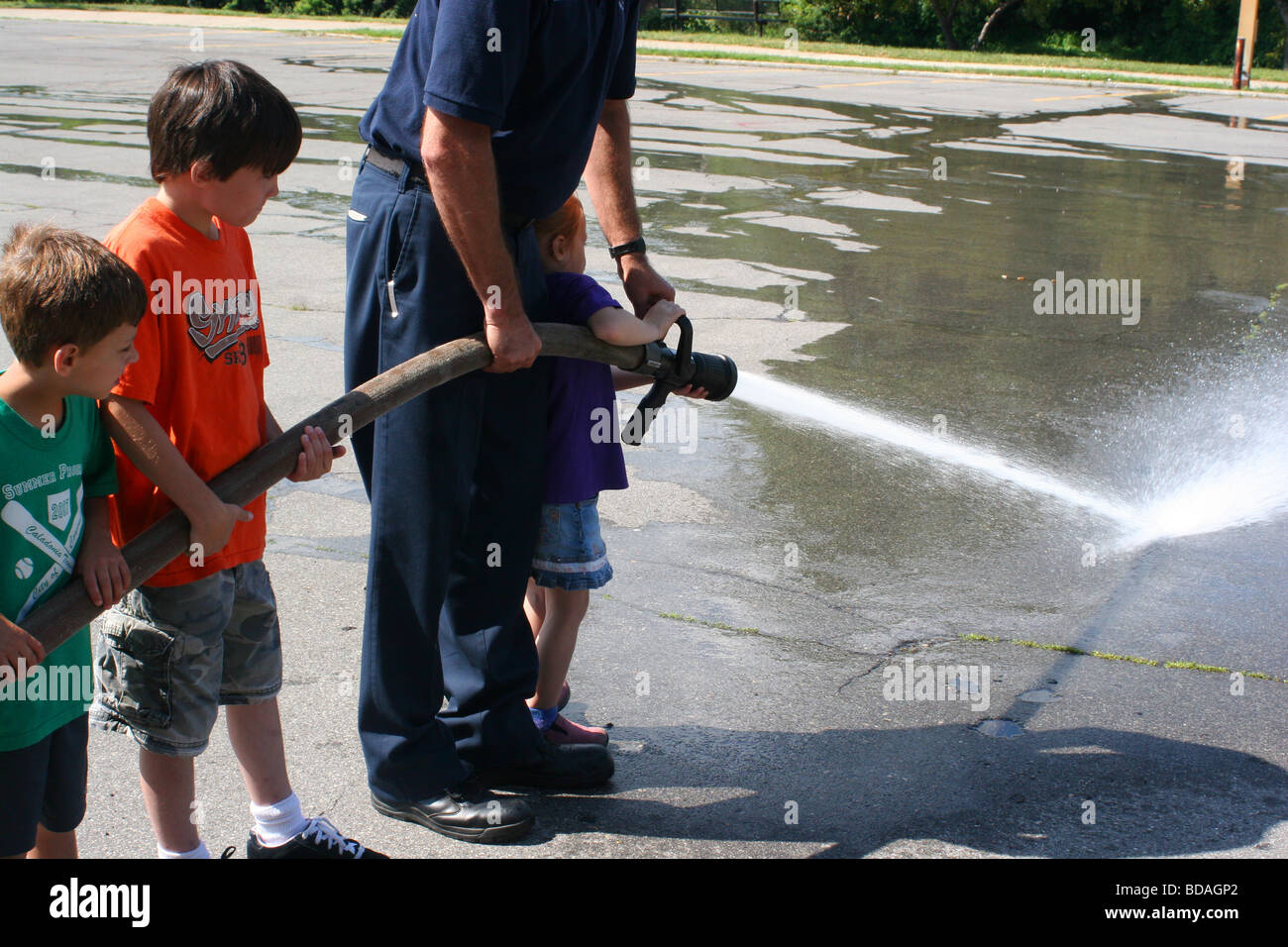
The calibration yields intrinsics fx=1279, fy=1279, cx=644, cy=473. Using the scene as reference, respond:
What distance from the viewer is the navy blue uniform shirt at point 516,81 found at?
257 centimetres

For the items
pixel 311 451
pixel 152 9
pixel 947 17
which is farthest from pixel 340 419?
pixel 152 9

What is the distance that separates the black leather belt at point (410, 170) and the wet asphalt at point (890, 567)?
4.47ft

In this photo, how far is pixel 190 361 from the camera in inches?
96.7

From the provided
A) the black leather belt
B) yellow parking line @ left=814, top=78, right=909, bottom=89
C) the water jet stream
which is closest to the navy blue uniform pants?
the black leather belt

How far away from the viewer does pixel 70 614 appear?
85.4 inches

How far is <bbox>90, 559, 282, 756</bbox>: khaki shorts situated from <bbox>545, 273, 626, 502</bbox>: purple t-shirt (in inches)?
35.8

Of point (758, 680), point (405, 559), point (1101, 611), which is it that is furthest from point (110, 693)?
point (1101, 611)

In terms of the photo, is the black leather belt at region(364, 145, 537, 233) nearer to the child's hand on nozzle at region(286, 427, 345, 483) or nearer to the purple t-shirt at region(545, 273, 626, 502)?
the purple t-shirt at region(545, 273, 626, 502)

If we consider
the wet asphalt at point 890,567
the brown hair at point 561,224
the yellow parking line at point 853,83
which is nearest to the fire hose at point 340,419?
the brown hair at point 561,224

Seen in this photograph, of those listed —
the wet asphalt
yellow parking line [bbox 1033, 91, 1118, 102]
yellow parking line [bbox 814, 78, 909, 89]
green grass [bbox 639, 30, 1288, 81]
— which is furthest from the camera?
green grass [bbox 639, 30, 1288, 81]

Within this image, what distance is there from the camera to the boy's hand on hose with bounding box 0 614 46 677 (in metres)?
2.04

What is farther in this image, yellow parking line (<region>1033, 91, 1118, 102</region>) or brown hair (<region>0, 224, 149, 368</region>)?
yellow parking line (<region>1033, 91, 1118, 102</region>)

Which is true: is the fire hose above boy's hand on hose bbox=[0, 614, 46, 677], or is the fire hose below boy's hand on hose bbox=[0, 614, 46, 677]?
above
